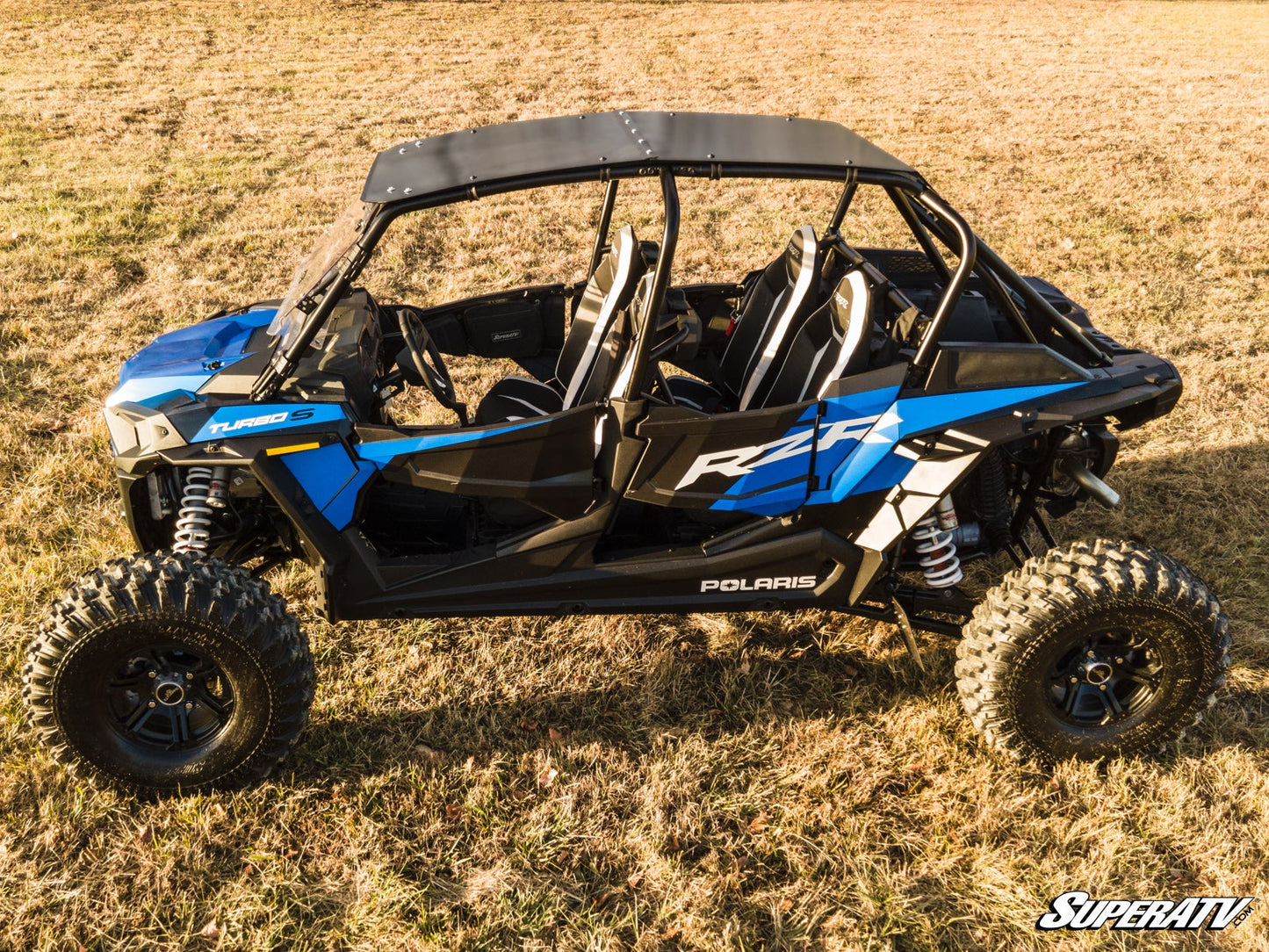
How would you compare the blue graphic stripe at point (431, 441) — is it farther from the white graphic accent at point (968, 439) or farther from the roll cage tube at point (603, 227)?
the white graphic accent at point (968, 439)

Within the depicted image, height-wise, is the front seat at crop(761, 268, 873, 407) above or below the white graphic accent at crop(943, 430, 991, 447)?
above

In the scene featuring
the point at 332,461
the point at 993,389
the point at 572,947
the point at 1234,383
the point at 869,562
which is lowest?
the point at 572,947

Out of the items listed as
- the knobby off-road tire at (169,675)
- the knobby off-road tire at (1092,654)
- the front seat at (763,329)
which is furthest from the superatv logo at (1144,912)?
the knobby off-road tire at (169,675)

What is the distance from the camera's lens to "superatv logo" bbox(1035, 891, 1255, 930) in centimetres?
292

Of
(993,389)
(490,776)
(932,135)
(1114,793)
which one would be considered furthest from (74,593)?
(932,135)

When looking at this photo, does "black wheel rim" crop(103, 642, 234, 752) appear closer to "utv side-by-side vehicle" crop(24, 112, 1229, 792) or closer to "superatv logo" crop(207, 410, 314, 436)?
"utv side-by-side vehicle" crop(24, 112, 1229, 792)

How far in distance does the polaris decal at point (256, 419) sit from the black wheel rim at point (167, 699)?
2.27 ft

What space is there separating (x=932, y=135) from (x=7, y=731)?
10415mm

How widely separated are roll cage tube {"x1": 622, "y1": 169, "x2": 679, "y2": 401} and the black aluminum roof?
0.35ft

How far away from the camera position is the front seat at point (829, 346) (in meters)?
3.22

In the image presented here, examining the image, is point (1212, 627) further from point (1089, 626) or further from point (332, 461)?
point (332, 461)

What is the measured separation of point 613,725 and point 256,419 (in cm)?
168

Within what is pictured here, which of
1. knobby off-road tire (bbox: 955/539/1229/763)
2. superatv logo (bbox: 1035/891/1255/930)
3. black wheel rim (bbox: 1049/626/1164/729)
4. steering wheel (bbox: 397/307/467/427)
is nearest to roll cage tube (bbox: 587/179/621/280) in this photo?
steering wheel (bbox: 397/307/467/427)

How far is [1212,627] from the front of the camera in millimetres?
3172
